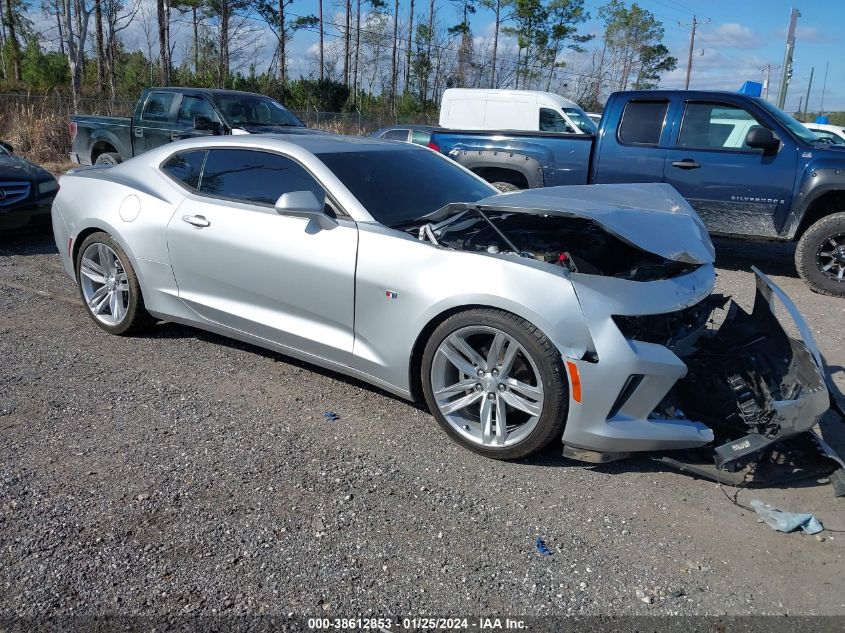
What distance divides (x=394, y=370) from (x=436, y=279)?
559mm

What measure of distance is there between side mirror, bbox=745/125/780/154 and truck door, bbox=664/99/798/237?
0.09 metres

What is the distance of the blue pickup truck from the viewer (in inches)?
271

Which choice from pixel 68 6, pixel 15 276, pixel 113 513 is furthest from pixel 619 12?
pixel 113 513

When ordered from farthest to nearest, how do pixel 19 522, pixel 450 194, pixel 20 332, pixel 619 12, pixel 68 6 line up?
pixel 619 12 < pixel 68 6 < pixel 20 332 < pixel 450 194 < pixel 19 522

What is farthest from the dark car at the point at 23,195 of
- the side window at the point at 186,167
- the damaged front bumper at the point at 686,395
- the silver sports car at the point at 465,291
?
the damaged front bumper at the point at 686,395

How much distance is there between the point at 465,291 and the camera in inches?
131

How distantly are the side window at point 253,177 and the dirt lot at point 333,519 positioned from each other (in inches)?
46.2

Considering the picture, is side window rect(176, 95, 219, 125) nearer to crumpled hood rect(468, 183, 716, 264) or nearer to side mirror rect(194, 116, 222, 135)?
side mirror rect(194, 116, 222, 135)

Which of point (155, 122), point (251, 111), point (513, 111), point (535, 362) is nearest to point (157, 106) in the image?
point (155, 122)

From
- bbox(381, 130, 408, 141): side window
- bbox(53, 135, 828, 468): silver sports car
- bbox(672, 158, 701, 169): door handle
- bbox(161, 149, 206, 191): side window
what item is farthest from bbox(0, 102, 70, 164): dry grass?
bbox(672, 158, 701, 169): door handle

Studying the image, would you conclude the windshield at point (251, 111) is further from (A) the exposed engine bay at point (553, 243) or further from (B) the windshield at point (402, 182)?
(A) the exposed engine bay at point (553, 243)

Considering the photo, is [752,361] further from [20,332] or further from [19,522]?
[20,332]

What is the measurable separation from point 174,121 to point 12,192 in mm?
4006

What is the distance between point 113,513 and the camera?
2914mm
